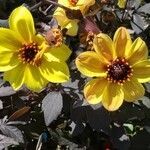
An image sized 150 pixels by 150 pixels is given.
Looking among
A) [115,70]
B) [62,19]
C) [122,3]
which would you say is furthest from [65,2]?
[115,70]

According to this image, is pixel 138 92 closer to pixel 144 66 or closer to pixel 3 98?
pixel 144 66

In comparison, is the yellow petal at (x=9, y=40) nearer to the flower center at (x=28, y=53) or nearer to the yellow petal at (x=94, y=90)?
the flower center at (x=28, y=53)

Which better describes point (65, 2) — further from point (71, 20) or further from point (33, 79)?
point (33, 79)

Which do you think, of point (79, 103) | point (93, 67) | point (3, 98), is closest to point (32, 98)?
point (3, 98)

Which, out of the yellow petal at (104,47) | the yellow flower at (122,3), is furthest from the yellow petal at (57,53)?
the yellow flower at (122,3)

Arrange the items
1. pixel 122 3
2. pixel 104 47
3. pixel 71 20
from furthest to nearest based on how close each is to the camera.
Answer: pixel 122 3 < pixel 71 20 < pixel 104 47
